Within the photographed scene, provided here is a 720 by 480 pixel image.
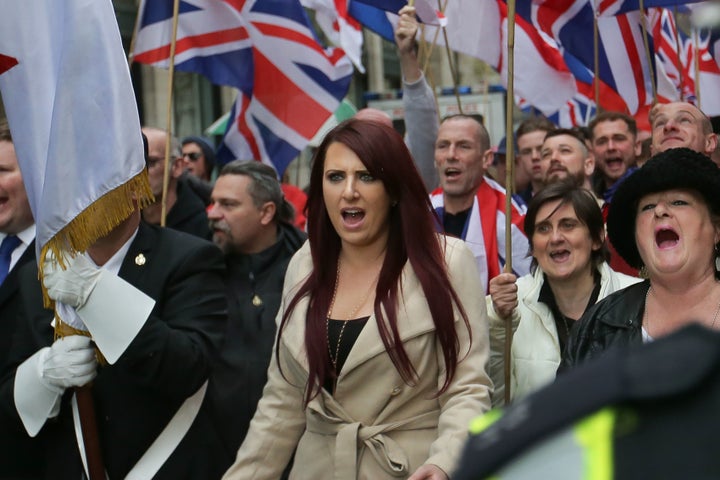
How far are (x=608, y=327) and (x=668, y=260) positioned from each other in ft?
0.83

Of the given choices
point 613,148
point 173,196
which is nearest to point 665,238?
point 173,196

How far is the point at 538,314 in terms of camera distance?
4.00 m

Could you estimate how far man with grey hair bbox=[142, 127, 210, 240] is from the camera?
18.5ft

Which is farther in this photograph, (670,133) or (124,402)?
(670,133)

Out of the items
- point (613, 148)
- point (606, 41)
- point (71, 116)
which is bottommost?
point (613, 148)

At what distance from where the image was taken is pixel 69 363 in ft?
11.0

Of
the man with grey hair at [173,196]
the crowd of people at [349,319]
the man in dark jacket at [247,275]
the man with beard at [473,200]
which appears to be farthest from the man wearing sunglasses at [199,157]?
the crowd of people at [349,319]

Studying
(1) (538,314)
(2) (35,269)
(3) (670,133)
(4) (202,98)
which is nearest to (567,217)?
(1) (538,314)

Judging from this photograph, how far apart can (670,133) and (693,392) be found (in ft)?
14.1

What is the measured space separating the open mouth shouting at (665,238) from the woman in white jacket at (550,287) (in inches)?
24.3

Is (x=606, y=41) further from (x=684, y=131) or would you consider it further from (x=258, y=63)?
(x=684, y=131)

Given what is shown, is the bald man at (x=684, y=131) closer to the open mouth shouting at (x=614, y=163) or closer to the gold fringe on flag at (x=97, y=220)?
the open mouth shouting at (x=614, y=163)

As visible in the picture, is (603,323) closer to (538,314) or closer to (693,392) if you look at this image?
(538,314)

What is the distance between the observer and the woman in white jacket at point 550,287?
386 cm
